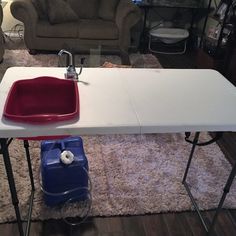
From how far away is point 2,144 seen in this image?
991mm

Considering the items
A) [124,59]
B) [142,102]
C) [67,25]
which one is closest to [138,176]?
[142,102]

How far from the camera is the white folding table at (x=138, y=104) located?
95 cm

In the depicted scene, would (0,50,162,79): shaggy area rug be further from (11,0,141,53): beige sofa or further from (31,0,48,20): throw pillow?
(31,0,48,20): throw pillow

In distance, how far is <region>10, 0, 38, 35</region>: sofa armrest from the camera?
11.2ft

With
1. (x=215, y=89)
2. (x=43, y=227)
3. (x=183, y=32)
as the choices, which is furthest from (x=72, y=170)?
(x=183, y=32)

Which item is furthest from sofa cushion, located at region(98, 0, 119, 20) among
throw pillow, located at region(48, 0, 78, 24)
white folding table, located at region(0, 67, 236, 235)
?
white folding table, located at region(0, 67, 236, 235)

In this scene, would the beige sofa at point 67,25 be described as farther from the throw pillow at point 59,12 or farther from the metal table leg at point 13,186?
the metal table leg at point 13,186

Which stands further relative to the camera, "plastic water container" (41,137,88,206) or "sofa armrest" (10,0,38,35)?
"sofa armrest" (10,0,38,35)

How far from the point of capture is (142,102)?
1122mm

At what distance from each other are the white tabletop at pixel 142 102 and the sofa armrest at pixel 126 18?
2301 mm

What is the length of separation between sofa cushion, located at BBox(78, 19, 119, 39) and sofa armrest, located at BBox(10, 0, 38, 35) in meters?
0.57

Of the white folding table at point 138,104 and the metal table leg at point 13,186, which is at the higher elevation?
the white folding table at point 138,104

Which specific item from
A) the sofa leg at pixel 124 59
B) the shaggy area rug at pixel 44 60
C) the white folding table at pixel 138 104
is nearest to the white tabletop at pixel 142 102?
the white folding table at pixel 138 104

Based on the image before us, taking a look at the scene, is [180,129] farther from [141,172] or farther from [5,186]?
[5,186]
